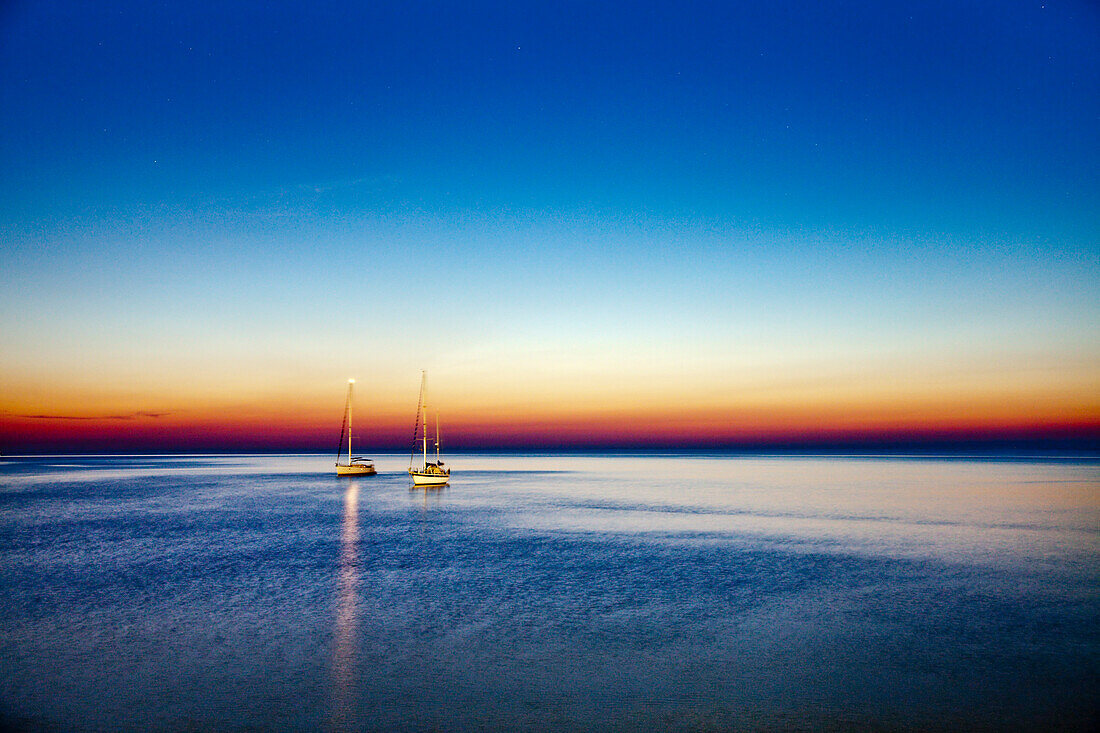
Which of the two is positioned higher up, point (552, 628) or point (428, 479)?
point (552, 628)

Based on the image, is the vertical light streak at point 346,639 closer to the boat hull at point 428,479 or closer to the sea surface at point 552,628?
the sea surface at point 552,628

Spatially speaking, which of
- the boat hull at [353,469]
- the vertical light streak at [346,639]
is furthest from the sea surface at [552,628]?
the boat hull at [353,469]

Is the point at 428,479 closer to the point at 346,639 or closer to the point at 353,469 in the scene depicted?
the point at 353,469

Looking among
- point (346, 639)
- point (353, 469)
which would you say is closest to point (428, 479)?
point (353, 469)

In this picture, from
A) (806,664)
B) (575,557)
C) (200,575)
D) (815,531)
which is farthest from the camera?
(815,531)

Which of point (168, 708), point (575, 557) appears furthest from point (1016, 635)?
point (168, 708)

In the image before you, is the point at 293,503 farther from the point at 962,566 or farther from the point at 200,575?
the point at 962,566
